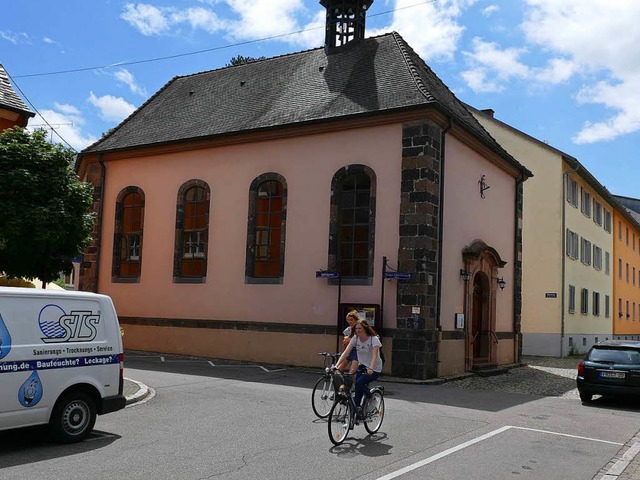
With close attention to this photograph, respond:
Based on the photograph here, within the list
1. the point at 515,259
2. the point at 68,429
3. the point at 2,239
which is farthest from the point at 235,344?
the point at 68,429

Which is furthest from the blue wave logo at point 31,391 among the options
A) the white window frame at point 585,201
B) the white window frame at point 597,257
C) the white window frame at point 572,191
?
the white window frame at point 597,257

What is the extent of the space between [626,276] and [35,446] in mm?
48425

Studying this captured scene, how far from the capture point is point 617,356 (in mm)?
14852

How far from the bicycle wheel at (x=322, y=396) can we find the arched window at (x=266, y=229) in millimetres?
10080

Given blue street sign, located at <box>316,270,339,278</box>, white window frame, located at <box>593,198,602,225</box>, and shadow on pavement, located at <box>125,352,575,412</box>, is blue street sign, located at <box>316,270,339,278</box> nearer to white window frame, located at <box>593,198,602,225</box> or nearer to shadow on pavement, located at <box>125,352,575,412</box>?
shadow on pavement, located at <box>125,352,575,412</box>

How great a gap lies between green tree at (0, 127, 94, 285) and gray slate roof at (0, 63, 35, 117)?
297 centimetres

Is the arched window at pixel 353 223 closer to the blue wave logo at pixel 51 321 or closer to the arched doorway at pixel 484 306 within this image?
the arched doorway at pixel 484 306

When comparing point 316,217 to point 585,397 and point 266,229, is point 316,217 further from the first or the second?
point 585,397

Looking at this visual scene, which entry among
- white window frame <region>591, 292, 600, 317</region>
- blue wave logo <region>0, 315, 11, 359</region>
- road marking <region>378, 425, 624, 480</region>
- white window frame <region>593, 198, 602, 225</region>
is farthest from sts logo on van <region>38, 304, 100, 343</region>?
white window frame <region>593, 198, 602, 225</region>

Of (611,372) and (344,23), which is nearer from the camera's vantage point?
(611,372)

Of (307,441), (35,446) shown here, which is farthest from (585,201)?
(35,446)

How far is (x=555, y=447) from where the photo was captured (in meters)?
9.53

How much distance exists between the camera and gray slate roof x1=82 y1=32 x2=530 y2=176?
20.0 metres

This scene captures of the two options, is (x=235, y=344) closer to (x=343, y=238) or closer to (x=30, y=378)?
(x=343, y=238)
